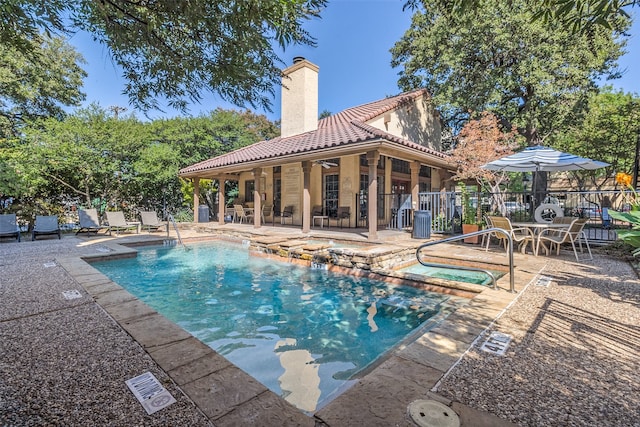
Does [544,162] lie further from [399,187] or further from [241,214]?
[241,214]

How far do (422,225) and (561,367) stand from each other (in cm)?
675

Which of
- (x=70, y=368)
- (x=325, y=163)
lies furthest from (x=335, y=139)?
(x=70, y=368)

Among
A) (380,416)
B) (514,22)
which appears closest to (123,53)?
(380,416)

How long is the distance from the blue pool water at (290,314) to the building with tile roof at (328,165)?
4560 mm

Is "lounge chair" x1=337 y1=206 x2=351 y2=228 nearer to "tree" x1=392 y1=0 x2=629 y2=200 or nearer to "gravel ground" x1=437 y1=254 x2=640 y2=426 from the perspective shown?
"tree" x1=392 y1=0 x2=629 y2=200

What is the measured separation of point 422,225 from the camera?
8898mm

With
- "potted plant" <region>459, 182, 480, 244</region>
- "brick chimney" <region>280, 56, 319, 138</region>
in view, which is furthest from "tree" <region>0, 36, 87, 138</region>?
"potted plant" <region>459, 182, 480, 244</region>

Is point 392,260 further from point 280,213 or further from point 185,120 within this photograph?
point 185,120

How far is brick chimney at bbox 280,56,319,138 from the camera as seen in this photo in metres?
13.1

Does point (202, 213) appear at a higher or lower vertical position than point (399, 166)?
lower

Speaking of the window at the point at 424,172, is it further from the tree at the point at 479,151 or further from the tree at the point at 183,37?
the tree at the point at 183,37

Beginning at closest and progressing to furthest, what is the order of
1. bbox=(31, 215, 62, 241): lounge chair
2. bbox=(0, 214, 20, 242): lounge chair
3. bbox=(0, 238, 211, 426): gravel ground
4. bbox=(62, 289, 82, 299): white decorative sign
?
bbox=(0, 238, 211, 426): gravel ground
bbox=(62, 289, 82, 299): white decorative sign
bbox=(0, 214, 20, 242): lounge chair
bbox=(31, 215, 62, 241): lounge chair

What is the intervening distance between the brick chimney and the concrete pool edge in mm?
11462

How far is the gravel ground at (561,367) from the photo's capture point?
1812 mm
